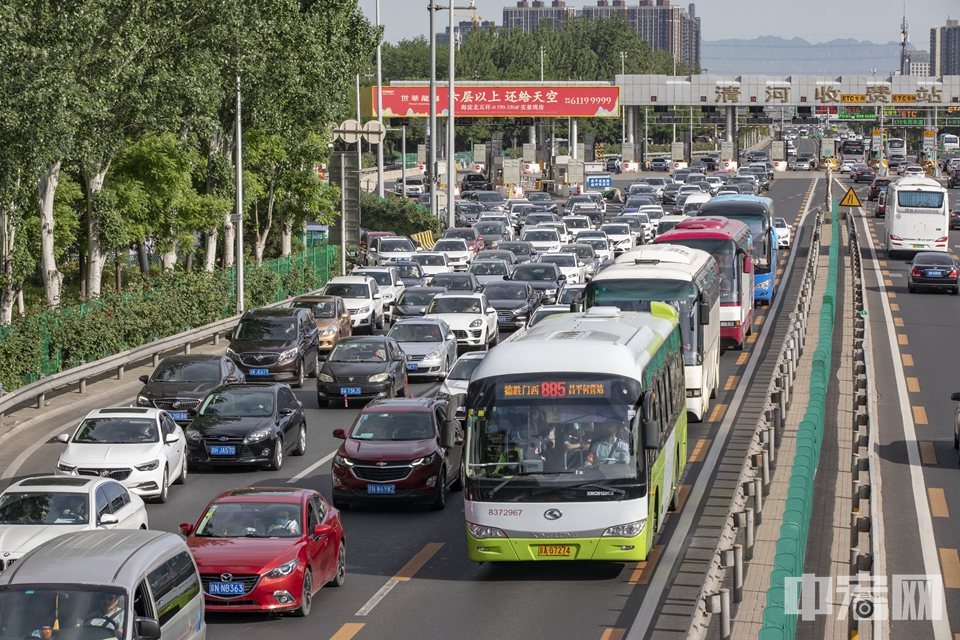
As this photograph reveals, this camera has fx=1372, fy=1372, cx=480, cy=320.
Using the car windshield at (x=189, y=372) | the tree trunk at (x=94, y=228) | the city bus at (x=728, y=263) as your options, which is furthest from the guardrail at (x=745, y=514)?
the tree trunk at (x=94, y=228)

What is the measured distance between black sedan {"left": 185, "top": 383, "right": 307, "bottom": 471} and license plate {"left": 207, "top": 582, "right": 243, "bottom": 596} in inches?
343

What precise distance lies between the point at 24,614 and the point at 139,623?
0.88 metres

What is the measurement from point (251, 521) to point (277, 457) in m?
8.02

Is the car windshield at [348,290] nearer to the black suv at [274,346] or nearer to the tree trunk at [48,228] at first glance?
the black suv at [274,346]

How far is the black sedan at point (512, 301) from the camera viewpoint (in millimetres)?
40625

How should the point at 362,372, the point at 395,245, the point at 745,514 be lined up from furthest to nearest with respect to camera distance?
the point at 395,245 < the point at 362,372 < the point at 745,514

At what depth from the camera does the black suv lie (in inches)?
1251

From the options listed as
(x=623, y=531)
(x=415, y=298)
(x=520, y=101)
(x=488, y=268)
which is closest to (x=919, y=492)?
(x=623, y=531)

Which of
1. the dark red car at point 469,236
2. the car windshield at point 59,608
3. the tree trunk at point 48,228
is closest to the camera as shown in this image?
the car windshield at point 59,608

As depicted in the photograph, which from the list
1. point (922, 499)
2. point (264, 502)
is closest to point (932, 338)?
point (922, 499)

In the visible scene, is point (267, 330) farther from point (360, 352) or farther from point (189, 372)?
point (189, 372)

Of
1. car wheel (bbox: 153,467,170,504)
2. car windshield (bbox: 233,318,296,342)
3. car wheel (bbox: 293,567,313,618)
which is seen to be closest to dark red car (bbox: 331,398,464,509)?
car wheel (bbox: 153,467,170,504)

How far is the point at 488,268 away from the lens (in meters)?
48.0

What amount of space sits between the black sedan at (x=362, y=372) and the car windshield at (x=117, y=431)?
7.56 metres
